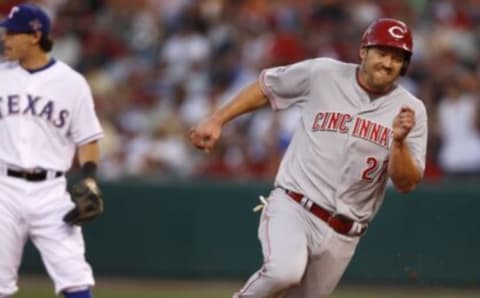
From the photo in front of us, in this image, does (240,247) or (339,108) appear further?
(240,247)

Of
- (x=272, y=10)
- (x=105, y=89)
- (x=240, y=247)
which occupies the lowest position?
(x=240, y=247)

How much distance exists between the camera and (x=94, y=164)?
7867mm

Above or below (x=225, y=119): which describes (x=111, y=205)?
below

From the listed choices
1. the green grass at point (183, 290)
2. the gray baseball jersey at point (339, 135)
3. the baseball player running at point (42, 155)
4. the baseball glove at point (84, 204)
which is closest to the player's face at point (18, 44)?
the baseball player running at point (42, 155)

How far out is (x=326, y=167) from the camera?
7.16 m

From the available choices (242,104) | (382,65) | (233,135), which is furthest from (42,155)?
(233,135)

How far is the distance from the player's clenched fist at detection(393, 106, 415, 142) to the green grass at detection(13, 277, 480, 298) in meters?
5.31

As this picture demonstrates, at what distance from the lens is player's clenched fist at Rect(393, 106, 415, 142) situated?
21.0 feet

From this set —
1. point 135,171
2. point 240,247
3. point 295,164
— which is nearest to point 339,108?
point 295,164

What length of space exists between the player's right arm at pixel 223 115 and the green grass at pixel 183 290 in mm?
4508

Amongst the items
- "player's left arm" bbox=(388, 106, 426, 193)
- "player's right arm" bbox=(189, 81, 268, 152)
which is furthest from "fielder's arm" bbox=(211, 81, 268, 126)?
"player's left arm" bbox=(388, 106, 426, 193)

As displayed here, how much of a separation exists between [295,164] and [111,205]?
240 inches

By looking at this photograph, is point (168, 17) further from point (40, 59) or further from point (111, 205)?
point (40, 59)

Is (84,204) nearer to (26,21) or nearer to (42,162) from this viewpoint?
(42,162)
